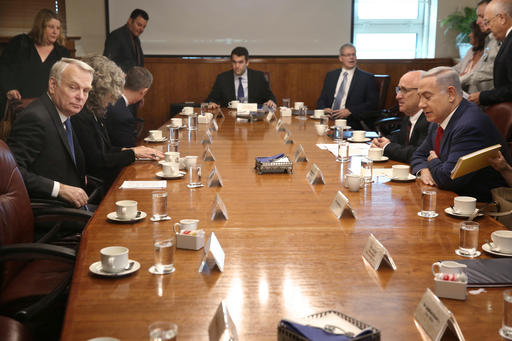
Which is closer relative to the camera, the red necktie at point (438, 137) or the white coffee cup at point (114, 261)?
the white coffee cup at point (114, 261)

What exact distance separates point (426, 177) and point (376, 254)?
1.27 metres

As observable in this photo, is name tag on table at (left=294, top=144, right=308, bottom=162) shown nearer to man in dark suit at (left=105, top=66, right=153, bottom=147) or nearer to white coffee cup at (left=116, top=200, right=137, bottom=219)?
man in dark suit at (left=105, top=66, right=153, bottom=147)

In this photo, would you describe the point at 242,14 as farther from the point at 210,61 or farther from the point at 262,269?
the point at 262,269

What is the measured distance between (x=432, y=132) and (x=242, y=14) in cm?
567

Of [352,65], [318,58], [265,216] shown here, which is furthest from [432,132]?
[318,58]

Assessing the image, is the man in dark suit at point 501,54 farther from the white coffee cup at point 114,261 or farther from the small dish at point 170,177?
the white coffee cup at point 114,261

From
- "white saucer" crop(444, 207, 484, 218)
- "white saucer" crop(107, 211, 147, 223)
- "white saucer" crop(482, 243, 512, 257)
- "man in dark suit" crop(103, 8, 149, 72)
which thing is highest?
"man in dark suit" crop(103, 8, 149, 72)

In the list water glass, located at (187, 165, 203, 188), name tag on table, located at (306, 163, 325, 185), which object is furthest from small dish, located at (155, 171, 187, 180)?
name tag on table, located at (306, 163, 325, 185)

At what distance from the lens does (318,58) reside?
28.8ft

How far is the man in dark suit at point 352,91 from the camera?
6641 millimetres

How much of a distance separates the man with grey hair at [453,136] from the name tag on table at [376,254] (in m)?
1.13

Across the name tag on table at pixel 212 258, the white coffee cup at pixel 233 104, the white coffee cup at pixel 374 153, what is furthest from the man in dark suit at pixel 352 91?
the name tag on table at pixel 212 258

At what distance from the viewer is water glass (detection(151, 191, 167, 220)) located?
222 cm

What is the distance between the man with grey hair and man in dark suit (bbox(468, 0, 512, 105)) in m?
1.35
